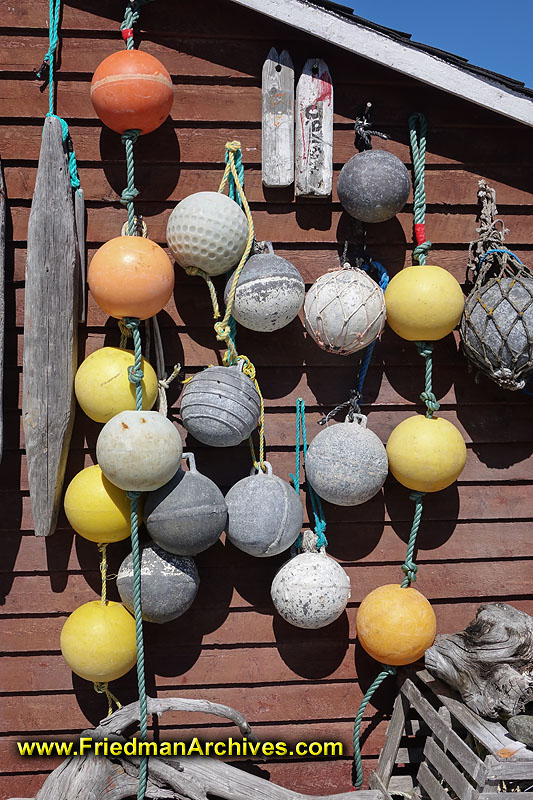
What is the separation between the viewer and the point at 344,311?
296cm

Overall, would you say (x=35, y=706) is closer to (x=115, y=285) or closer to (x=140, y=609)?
(x=140, y=609)

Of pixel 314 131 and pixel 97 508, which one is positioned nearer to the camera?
pixel 97 508

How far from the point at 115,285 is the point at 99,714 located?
6.89 feet

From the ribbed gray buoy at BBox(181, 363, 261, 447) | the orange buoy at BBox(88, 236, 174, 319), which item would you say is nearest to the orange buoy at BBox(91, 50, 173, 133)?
the orange buoy at BBox(88, 236, 174, 319)

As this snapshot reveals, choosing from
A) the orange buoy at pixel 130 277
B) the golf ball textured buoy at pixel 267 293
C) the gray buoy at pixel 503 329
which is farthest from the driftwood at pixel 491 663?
the orange buoy at pixel 130 277

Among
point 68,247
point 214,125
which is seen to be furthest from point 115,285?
point 214,125

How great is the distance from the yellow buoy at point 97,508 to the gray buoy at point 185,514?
0.12m

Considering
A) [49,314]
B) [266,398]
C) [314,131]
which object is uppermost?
[314,131]

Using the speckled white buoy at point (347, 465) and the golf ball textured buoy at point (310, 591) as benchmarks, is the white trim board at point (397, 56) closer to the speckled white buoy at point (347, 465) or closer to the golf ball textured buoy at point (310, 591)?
the speckled white buoy at point (347, 465)

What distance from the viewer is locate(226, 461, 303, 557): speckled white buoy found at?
293cm

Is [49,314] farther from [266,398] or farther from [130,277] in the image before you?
[266,398]

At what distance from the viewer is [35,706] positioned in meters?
3.23

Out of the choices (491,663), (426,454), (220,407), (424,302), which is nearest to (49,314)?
(220,407)

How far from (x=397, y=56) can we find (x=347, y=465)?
73.2 inches
